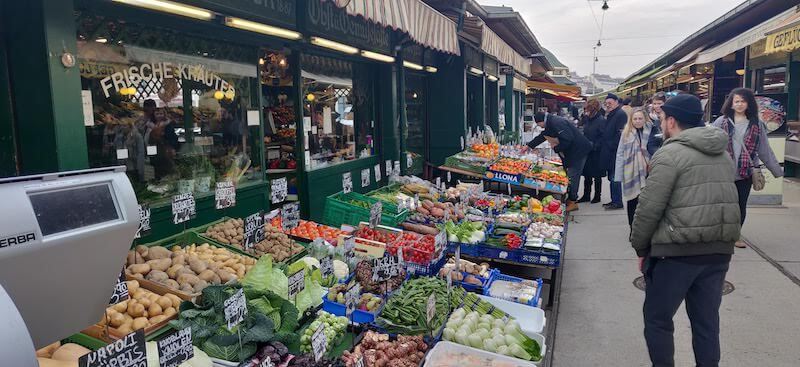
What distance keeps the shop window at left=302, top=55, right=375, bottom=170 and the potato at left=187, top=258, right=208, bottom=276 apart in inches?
123

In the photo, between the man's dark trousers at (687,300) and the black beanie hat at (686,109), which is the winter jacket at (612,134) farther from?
the man's dark trousers at (687,300)

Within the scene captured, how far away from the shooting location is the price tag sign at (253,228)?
4.16m

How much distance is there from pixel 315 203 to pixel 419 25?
264 centimetres

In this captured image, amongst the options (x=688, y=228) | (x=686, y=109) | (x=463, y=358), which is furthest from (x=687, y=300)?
(x=463, y=358)

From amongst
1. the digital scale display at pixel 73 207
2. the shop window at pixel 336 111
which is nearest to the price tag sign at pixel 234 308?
the digital scale display at pixel 73 207

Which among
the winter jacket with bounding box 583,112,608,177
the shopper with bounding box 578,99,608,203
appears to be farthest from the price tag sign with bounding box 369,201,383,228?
the winter jacket with bounding box 583,112,608,177

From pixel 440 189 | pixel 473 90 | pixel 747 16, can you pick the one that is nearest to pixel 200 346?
pixel 440 189

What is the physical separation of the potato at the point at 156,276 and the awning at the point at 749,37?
10.3 m

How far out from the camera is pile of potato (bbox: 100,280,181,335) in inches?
126

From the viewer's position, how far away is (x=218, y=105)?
571 cm

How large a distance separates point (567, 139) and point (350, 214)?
16.9 feet

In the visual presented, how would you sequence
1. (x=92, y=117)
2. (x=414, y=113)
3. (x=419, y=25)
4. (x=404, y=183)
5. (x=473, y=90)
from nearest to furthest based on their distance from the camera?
(x=92, y=117)
(x=419, y=25)
(x=404, y=183)
(x=414, y=113)
(x=473, y=90)

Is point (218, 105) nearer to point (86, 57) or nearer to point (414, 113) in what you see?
point (86, 57)

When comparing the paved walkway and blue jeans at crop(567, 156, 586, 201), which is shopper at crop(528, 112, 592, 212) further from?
the paved walkway
